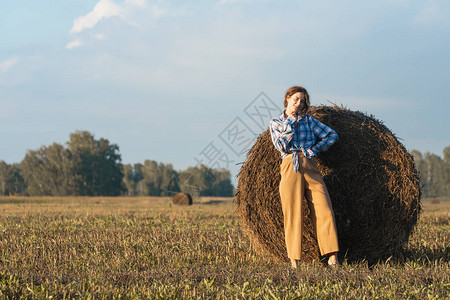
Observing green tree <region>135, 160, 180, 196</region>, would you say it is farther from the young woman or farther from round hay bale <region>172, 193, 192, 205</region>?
the young woman

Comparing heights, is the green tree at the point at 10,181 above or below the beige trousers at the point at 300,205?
above

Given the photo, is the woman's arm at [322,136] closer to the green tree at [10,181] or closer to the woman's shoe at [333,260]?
the woman's shoe at [333,260]

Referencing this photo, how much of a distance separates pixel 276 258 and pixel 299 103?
92.6 inches

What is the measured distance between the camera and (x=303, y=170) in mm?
6133

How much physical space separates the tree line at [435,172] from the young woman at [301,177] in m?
83.2

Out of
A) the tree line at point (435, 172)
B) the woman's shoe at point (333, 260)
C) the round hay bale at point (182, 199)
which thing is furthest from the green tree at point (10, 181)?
the woman's shoe at point (333, 260)

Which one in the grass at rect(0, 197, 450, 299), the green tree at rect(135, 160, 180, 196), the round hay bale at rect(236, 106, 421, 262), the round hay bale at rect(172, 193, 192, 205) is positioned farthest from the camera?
the green tree at rect(135, 160, 180, 196)

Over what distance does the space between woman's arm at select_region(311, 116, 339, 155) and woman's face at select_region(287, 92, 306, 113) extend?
270mm

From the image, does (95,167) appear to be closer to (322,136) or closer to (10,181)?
(10,181)

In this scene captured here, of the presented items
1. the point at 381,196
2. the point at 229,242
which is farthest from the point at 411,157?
the point at 229,242

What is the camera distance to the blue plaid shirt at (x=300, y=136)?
6.09 metres

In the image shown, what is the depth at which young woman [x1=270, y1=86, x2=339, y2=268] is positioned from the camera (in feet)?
19.9

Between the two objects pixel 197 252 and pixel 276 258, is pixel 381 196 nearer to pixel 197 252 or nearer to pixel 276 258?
pixel 276 258

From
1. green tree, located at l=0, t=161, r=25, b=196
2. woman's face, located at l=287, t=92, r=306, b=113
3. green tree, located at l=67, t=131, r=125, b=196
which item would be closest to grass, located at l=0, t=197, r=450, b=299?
woman's face, located at l=287, t=92, r=306, b=113
